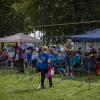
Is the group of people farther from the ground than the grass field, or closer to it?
farther from the ground

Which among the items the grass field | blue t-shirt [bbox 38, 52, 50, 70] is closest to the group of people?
blue t-shirt [bbox 38, 52, 50, 70]

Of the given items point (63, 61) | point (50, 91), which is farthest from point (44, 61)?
point (63, 61)

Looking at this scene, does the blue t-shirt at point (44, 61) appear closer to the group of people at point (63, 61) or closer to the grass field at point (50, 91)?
the group of people at point (63, 61)

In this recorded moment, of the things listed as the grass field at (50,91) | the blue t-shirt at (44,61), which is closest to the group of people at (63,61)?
the blue t-shirt at (44,61)

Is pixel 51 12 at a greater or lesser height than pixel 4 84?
greater

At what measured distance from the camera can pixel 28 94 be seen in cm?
1421

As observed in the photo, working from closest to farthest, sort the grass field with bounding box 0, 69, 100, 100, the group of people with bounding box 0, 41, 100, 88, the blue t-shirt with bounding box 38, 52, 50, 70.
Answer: the grass field with bounding box 0, 69, 100, 100 → the blue t-shirt with bounding box 38, 52, 50, 70 → the group of people with bounding box 0, 41, 100, 88

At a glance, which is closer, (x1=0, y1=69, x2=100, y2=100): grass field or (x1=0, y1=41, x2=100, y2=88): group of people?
(x1=0, y1=69, x2=100, y2=100): grass field

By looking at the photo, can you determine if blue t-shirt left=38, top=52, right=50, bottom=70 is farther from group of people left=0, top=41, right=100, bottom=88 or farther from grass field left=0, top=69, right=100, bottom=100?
grass field left=0, top=69, right=100, bottom=100

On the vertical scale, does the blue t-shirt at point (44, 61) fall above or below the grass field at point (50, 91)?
above

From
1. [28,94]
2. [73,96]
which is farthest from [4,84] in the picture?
[73,96]

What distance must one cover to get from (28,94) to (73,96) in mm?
1571

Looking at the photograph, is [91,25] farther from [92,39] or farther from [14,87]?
[14,87]

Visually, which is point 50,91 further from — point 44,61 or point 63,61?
point 63,61
